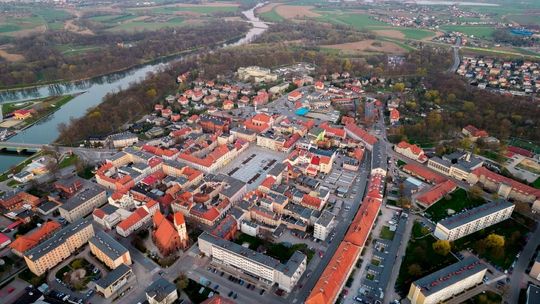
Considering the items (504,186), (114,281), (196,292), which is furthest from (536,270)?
(114,281)

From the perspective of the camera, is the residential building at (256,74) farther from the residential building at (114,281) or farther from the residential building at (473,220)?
the residential building at (114,281)

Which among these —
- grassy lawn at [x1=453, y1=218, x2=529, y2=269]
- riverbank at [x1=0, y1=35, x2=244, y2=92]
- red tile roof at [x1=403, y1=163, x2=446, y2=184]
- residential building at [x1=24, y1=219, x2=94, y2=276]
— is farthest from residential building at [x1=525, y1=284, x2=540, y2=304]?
riverbank at [x1=0, y1=35, x2=244, y2=92]

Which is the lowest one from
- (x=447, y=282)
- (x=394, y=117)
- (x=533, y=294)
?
(x=533, y=294)

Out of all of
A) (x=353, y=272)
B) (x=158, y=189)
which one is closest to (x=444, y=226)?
(x=353, y=272)

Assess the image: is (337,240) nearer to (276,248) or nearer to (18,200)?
(276,248)

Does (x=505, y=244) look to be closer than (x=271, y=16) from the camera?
Yes
